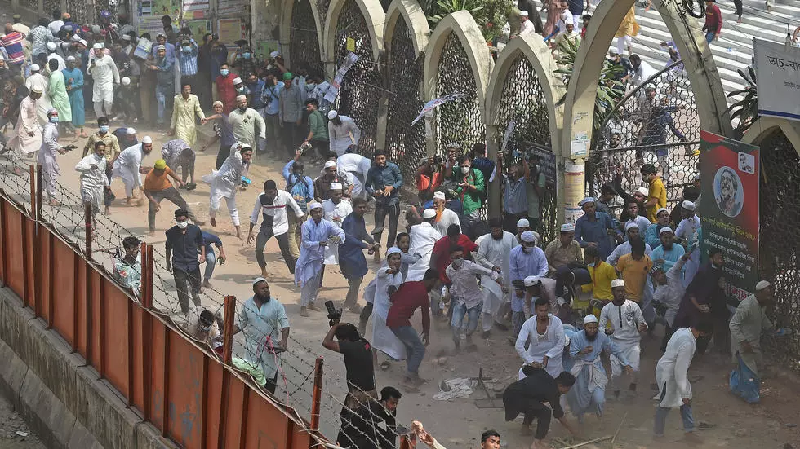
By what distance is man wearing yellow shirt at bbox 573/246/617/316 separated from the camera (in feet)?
43.9

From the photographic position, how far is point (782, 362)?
13180 mm

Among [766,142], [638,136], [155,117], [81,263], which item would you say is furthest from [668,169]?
[155,117]

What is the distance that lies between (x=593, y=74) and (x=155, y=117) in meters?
11.7

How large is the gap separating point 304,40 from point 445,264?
1043 cm

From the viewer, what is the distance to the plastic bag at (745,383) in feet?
41.4

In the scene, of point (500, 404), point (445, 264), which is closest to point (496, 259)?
point (445, 264)

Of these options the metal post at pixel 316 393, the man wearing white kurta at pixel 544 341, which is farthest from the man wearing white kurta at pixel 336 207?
the metal post at pixel 316 393

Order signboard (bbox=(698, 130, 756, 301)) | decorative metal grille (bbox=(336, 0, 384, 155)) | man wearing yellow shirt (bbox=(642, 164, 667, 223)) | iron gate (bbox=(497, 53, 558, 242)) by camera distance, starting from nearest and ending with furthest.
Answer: signboard (bbox=(698, 130, 756, 301))
man wearing yellow shirt (bbox=(642, 164, 667, 223))
iron gate (bbox=(497, 53, 558, 242))
decorative metal grille (bbox=(336, 0, 384, 155))

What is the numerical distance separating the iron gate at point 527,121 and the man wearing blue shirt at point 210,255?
3.94 metres

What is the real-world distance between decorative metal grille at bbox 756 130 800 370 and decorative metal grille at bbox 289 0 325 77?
11.2 meters

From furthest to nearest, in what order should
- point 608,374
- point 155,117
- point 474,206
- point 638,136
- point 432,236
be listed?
point 155,117
point 638,136
point 474,206
point 432,236
point 608,374

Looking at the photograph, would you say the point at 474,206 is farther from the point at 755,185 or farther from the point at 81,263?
the point at 81,263

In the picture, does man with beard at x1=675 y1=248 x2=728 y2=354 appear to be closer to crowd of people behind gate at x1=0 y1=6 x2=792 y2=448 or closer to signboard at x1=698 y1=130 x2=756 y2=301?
crowd of people behind gate at x1=0 y1=6 x2=792 y2=448

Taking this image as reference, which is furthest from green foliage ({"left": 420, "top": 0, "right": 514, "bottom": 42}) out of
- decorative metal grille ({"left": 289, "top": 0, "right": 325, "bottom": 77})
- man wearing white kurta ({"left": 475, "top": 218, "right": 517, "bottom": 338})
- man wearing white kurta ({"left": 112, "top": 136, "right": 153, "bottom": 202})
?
man wearing white kurta ({"left": 475, "top": 218, "right": 517, "bottom": 338})
